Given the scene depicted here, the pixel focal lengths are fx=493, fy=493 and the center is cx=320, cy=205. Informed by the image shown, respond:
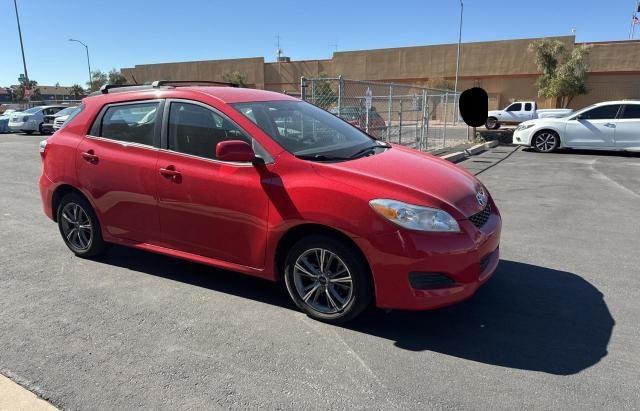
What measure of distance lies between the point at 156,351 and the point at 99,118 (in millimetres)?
2626

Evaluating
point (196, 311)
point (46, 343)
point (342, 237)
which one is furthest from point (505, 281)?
point (46, 343)

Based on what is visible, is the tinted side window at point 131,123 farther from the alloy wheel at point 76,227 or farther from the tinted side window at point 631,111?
the tinted side window at point 631,111

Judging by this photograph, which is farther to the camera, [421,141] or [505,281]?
[421,141]

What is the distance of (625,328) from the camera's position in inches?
143

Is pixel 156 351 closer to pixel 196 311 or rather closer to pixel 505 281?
pixel 196 311

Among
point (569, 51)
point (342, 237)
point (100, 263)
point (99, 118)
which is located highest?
point (569, 51)

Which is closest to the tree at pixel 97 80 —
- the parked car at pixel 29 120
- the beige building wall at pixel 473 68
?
the beige building wall at pixel 473 68

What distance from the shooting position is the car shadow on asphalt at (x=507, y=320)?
331cm

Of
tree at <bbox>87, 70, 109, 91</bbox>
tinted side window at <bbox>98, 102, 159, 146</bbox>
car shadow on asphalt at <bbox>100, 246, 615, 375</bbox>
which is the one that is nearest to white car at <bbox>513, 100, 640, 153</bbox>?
car shadow on asphalt at <bbox>100, 246, 615, 375</bbox>

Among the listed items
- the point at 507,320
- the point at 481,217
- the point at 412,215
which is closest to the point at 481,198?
the point at 481,217

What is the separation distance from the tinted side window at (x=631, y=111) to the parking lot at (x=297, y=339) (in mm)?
10576

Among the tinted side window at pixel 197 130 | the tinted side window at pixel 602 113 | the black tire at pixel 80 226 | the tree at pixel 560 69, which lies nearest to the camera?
the tinted side window at pixel 197 130

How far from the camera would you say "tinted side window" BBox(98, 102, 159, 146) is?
4.44 meters

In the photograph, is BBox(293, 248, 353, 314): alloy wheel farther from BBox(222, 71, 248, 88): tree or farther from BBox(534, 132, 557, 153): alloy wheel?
BBox(222, 71, 248, 88): tree
